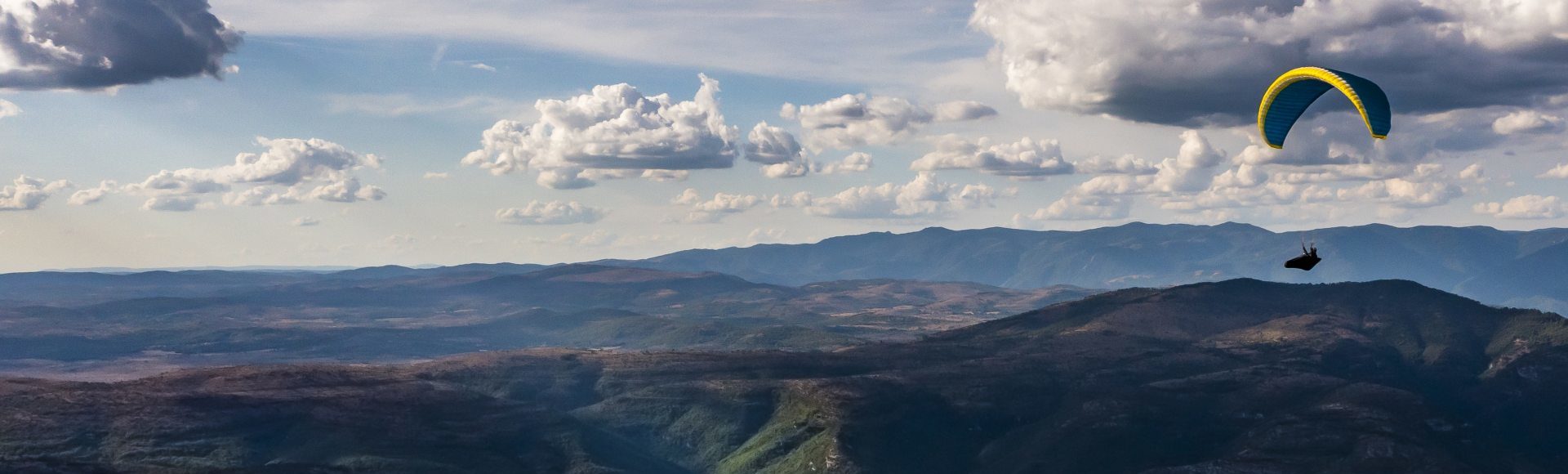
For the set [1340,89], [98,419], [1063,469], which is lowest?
[1063,469]

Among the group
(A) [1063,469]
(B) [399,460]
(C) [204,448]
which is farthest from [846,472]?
(C) [204,448]

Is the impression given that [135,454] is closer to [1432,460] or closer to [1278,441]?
[1278,441]

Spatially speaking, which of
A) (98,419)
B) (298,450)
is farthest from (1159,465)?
(98,419)

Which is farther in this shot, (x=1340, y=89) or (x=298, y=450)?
(x=298, y=450)

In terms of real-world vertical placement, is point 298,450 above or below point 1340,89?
below

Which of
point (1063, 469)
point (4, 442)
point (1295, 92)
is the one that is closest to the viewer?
point (1295, 92)

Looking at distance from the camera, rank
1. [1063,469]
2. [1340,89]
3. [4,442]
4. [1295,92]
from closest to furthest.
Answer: [1340,89]
[1295,92]
[4,442]
[1063,469]
